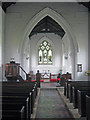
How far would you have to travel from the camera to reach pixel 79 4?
1231cm

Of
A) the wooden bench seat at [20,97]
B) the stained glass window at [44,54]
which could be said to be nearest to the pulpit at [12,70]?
the wooden bench seat at [20,97]

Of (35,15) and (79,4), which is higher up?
(79,4)

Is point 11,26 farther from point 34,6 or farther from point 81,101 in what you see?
point 81,101

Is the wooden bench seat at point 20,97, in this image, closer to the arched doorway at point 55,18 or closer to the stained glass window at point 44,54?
the arched doorway at point 55,18

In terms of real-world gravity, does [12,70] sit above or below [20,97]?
above

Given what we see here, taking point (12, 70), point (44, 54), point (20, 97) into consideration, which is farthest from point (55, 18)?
point (20, 97)

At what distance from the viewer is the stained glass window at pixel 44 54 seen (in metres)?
20.1

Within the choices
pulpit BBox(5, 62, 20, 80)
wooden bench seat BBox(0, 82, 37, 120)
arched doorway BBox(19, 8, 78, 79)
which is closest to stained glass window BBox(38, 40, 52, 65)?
arched doorway BBox(19, 8, 78, 79)

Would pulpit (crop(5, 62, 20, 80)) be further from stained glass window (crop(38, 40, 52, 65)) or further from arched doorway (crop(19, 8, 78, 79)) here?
stained glass window (crop(38, 40, 52, 65))

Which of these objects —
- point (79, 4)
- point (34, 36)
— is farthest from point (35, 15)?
point (34, 36)

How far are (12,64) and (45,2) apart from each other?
4.54 metres

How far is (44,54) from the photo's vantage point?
66.4 feet

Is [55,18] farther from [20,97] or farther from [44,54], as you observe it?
[20,97]

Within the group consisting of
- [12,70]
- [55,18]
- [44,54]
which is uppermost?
[55,18]
